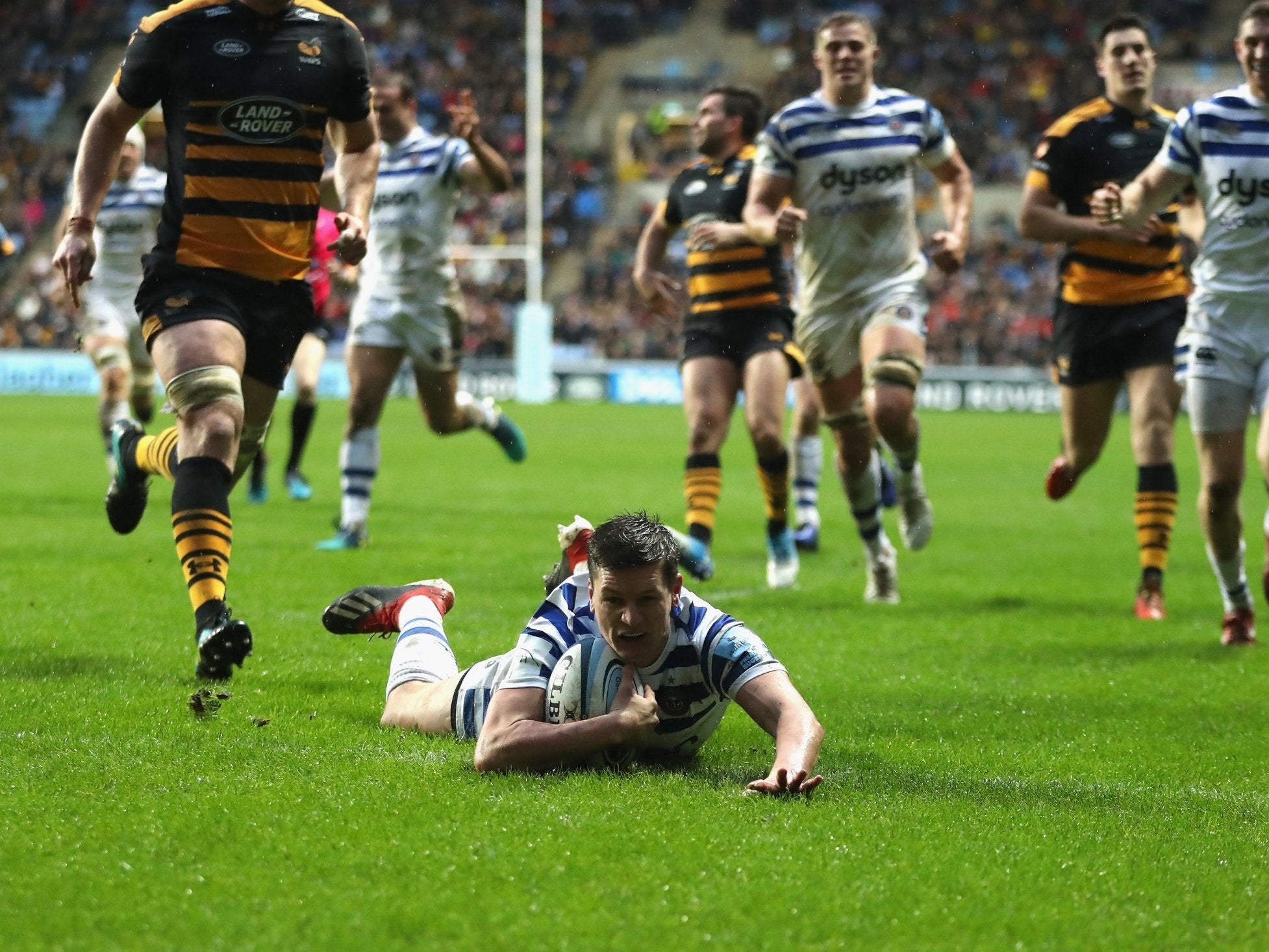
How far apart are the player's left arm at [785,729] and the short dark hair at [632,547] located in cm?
35

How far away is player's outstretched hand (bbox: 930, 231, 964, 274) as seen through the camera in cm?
744

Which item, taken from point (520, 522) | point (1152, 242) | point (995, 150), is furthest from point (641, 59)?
point (1152, 242)

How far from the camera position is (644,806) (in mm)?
3742

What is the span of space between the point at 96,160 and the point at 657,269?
13.9 feet

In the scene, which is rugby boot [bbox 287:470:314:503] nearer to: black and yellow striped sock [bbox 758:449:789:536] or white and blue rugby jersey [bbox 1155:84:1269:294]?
black and yellow striped sock [bbox 758:449:789:536]

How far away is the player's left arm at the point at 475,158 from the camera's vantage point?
29.1 feet

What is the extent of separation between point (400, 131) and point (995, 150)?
91.6 ft

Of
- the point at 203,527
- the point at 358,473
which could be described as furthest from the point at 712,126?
the point at 203,527

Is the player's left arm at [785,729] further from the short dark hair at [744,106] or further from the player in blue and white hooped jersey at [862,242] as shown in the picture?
the short dark hair at [744,106]

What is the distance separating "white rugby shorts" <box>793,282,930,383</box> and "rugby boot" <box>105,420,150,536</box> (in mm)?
3348

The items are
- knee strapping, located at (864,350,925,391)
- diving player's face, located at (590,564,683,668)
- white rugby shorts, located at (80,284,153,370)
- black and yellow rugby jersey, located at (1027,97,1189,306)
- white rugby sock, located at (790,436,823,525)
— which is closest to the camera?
diving player's face, located at (590,564,683,668)

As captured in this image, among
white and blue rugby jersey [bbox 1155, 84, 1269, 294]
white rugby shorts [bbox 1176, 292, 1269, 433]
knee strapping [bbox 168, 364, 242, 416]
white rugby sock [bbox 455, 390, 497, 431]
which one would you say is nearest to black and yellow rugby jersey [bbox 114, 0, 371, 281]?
knee strapping [bbox 168, 364, 242, 416]

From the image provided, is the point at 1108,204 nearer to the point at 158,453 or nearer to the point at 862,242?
the point at 862,242

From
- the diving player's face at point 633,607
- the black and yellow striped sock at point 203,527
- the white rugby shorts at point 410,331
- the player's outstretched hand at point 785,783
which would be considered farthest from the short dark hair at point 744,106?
the player's outstretched hand at point 785,783
